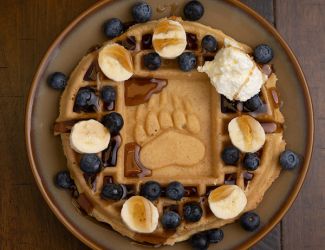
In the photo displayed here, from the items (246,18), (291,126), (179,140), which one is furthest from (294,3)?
(179,140)

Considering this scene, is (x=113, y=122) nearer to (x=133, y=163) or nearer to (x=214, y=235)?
(x=133, y=163)

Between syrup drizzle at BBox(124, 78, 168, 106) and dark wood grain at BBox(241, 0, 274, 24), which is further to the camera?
dark wood grain at BBox(241, 0, 274, 24)

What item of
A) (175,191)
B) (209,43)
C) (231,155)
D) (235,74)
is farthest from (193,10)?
(175,191)

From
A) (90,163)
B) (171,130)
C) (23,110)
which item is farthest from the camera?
(23,110)

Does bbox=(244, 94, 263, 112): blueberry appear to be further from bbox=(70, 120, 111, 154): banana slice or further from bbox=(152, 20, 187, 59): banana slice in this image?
bbox=(70, 120, 111, 154): banana slice

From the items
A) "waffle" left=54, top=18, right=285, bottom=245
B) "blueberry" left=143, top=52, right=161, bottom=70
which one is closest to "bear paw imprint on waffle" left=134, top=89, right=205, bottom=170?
"waffle" left=54, top=18, right=285, bottom=245

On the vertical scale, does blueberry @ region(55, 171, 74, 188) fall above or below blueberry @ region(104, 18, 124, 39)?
below

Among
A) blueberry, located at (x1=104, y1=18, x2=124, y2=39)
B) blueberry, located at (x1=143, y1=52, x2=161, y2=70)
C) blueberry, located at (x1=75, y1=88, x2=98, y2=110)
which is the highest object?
blueberry, located at (x1=104, y1=18, x2=124, y2=39)
